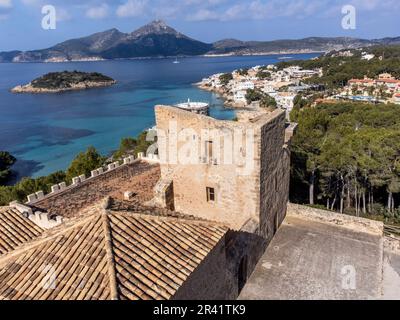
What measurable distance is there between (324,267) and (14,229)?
11.3 m

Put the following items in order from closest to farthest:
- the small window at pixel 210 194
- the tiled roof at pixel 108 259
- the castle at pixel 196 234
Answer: the tiled roof at pixel 108 259, the castle at pixel 196 234, the small window at pixel 210 194

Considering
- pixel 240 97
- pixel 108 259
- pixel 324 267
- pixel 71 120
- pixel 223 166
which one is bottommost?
pixel 71 120

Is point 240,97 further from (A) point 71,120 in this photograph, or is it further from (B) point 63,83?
(B) point 63,83

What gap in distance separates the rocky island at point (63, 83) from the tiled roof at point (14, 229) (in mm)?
130205

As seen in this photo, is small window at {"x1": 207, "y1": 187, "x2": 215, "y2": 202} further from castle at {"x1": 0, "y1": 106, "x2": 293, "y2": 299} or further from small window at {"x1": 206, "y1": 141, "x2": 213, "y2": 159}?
small window at {"x1": 206, "y1": 141, "x2": 213, "y2": 159}

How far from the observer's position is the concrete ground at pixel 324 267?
1089 cm

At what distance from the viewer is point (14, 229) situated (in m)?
11.7

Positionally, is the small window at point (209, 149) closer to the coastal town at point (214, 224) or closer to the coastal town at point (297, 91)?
the coastal town at point (214, 224)

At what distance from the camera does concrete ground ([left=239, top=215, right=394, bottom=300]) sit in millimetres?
10891

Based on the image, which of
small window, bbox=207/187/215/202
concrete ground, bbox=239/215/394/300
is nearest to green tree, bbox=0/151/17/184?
small window, bbox=207/187/215/202

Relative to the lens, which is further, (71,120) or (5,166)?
(71,120)

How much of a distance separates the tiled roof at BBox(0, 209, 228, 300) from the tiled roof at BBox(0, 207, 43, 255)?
15.5ft

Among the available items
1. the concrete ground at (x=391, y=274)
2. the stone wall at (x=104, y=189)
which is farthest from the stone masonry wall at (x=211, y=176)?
the concrete ground at (x=391, y=274)

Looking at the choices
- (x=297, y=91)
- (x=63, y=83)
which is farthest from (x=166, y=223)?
(x=63, y=83)
